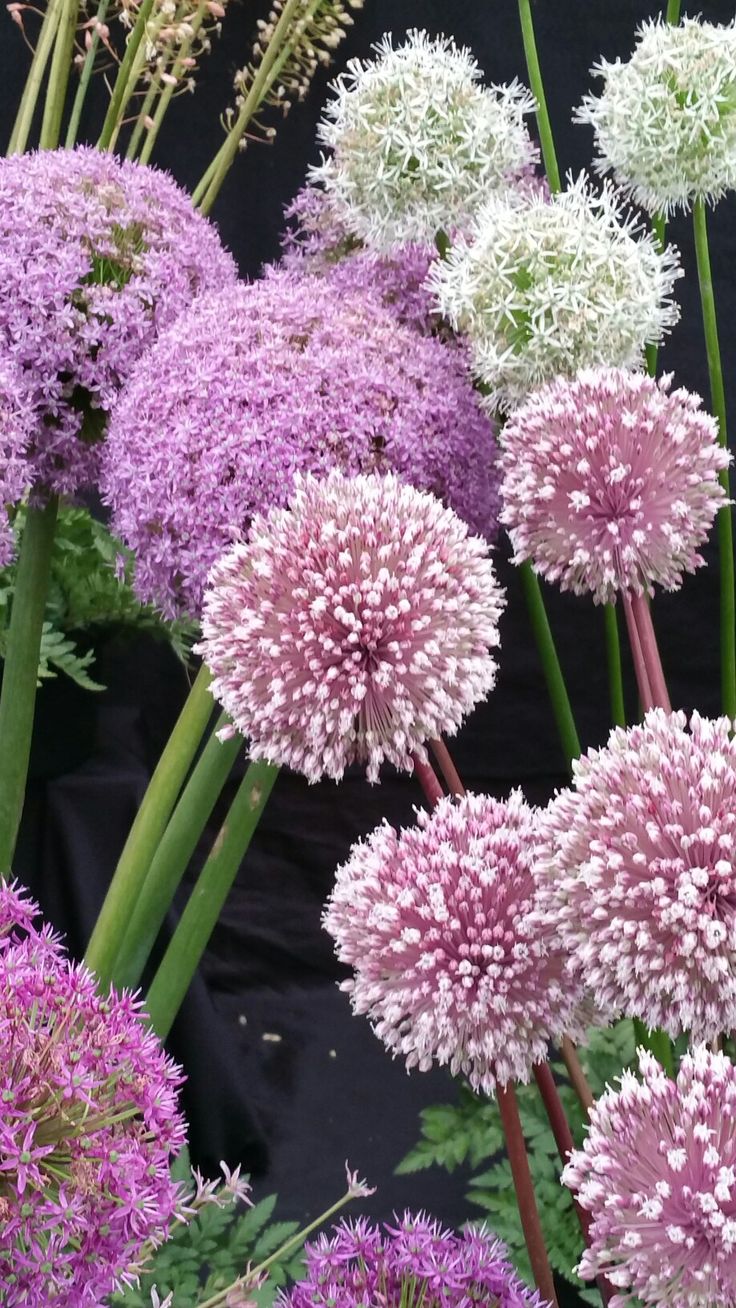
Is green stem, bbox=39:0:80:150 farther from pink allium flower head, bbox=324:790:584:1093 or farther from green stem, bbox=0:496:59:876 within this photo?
pink allium flower head, bbox=324:790:584:1093

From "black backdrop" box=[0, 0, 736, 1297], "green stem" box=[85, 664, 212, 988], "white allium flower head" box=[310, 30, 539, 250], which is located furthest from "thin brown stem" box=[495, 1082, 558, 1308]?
"black backdrop" box=[0, 0, 736, 1297]

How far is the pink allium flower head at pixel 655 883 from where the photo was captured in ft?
0.90

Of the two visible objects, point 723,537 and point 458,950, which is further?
point 723,537

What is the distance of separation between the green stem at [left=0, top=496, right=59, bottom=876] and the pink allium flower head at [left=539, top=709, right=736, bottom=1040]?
1.16ft

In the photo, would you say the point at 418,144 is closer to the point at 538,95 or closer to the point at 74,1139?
the point at 538,95

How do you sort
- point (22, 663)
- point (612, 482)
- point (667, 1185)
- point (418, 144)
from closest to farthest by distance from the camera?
point (667, 1185) < point (612, 482) < point (418, 144) < point (22, 663)

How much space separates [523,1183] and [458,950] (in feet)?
0.31

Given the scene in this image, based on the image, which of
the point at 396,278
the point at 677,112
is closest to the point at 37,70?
the point at 396,278

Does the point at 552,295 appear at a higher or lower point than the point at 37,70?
lower

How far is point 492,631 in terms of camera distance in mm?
347

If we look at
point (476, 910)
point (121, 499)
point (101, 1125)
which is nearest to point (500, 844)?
point (476, 910)

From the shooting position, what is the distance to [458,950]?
31 cm

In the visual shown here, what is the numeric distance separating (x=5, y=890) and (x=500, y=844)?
0.50 feet

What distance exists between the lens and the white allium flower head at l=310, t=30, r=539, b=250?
47cm
